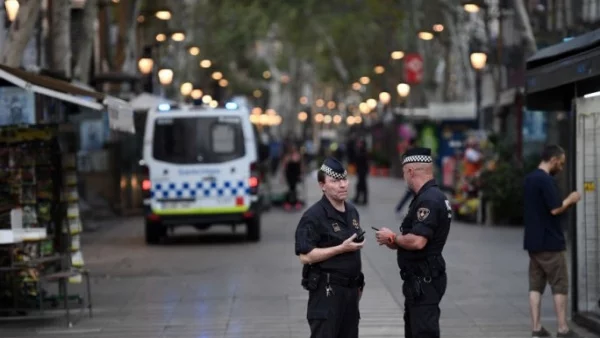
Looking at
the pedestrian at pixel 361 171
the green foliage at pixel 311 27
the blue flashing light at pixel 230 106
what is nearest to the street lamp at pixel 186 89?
the green foliage at pixel 311 27

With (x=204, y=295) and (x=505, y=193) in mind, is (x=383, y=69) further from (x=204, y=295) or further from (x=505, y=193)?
(x=204, y=295)

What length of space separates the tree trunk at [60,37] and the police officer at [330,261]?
14.7 m

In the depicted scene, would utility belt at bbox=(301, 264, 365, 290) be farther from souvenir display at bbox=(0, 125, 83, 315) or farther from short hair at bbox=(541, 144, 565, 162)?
souvenir display at bbox=(0, 125, 83, 315)

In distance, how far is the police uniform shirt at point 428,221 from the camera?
8.92 meters

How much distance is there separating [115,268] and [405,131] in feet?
122

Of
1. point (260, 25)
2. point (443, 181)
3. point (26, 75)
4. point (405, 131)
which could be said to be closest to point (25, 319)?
point (26, 75)

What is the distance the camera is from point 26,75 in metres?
14.0

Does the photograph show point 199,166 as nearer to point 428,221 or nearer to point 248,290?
point 248,290

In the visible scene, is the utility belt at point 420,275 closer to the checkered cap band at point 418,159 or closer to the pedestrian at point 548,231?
the checkered cap band at point 418,159

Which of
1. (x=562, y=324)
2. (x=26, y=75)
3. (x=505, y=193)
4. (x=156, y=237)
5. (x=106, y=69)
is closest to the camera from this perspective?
(x=562, y=324)

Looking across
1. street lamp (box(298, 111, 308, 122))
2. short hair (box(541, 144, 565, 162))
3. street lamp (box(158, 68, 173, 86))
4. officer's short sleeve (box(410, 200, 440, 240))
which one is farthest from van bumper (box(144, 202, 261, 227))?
street lamp (box(298, 111, 308, 122))

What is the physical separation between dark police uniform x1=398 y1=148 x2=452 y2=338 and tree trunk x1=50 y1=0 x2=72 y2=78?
48.6 ft

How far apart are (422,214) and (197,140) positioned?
48.7 ft

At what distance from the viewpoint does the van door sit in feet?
76.7
